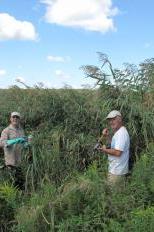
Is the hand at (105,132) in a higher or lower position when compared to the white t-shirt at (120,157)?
higher

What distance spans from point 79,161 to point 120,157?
1.15m

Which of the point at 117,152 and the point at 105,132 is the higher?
the point at 105,132

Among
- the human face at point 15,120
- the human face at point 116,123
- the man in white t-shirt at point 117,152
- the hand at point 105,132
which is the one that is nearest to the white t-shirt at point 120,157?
the man in white t-shirt at point 117,152

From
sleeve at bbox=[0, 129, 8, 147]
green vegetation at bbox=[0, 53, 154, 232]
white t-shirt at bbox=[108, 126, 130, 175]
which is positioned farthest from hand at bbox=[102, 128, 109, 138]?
sleeve at bbox=[0, 129, 8, 147]

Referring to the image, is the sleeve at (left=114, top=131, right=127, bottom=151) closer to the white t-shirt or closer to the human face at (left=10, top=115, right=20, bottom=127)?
the white t-shirt

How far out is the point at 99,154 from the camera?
912 centimetres

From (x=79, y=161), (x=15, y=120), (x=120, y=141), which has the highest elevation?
(x=15, y=120)

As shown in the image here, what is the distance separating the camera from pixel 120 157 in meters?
8.09

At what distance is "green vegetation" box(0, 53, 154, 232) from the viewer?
6.83 m

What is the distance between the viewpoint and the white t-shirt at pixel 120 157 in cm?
804

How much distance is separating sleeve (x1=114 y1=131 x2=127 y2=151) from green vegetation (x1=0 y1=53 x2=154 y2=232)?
0.34m

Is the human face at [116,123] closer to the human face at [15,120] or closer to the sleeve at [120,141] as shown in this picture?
the sleeve at [120,141]

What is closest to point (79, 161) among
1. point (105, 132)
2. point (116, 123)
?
point (105, 132)

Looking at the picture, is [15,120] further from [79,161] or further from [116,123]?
[116,123]
